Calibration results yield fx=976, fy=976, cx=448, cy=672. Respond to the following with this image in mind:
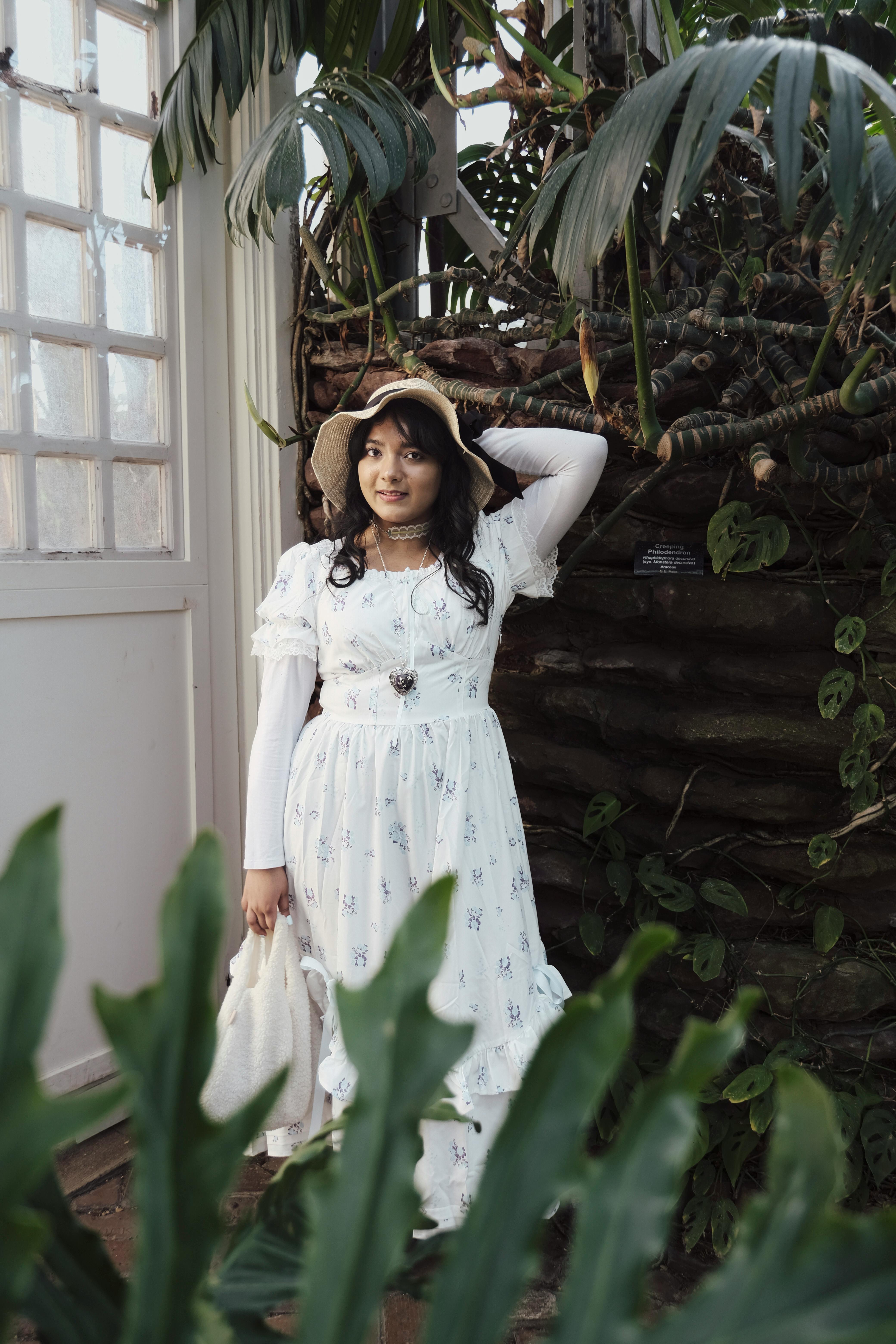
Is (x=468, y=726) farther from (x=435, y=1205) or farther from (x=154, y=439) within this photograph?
(x=154, y=439)

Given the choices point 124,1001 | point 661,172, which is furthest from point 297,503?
point 124,1001

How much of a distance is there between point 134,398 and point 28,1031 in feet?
6.94

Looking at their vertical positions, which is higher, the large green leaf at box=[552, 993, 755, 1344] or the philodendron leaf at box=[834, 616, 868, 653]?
the philodendron leaf at box=[834, 616, 868, 653]

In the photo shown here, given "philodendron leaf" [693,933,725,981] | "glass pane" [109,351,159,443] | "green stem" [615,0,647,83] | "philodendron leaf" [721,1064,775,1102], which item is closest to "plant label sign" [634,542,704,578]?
→ "philodendron leaf" [693,933,725,981]

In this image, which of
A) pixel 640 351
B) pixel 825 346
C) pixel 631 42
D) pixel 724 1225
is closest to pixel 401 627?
pixel 640 351

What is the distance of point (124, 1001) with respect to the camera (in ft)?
1.16

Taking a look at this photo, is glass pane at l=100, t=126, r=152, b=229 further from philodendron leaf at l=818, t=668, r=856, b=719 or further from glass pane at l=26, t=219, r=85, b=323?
philodendron leaf at l=818, t=668, r=856, b=719

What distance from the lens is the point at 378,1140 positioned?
0.35 m

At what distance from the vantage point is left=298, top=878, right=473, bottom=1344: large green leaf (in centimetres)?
35

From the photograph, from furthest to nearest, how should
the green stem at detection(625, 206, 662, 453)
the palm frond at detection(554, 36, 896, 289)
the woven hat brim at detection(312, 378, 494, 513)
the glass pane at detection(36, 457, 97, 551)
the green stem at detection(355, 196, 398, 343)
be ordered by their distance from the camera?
1. the green stem at detection(355, 196, 398, 343)
2. the glass pane at detection(36, 457, 97, 551)
3. the woven hat brim at detection(312, 378, 494, 513)
4. the green stem at detection(625, 206, 662, 453)
5. the palm frond at detection(554, 36, 896, 289)

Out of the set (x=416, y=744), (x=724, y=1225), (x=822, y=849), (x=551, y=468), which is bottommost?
(x=724, y=1225)

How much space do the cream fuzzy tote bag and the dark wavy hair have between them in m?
0.66

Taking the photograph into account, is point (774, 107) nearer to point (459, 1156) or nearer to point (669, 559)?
point (669, 559)

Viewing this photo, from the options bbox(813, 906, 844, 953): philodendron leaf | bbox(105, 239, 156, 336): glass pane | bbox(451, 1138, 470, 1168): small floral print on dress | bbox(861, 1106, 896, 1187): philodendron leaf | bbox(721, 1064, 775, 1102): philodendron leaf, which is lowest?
bbox(861, 1106, 896, 1187): philodendron leaf
